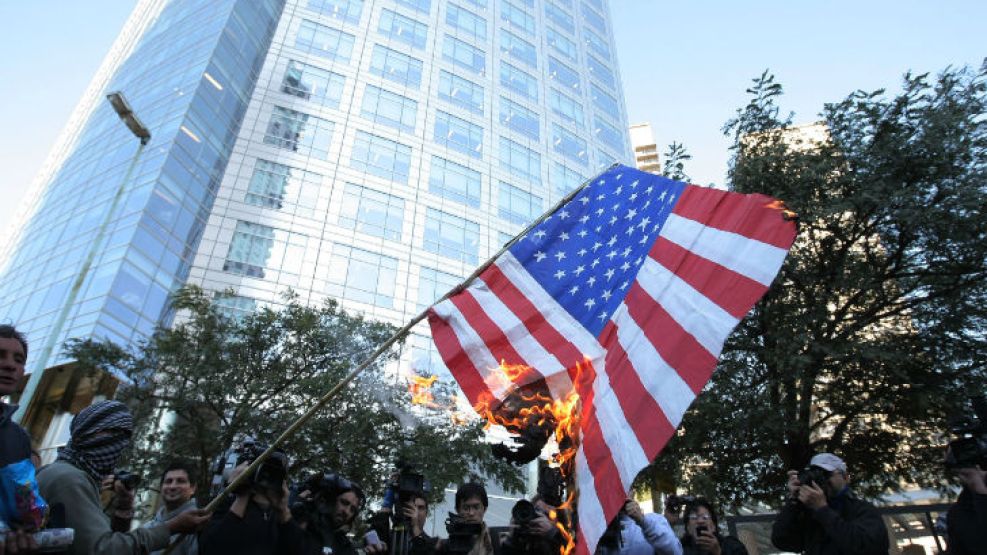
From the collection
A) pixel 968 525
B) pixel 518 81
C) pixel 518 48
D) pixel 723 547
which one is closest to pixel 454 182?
pixel 518 81

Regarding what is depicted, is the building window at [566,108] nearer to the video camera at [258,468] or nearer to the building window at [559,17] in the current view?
the building window at [559,17]

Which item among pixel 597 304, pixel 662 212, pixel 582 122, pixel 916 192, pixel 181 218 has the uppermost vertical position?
pixel 582 122

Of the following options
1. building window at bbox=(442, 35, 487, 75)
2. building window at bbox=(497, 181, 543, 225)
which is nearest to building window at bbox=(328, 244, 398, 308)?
building window at bbox=(497, 181, 543, 225)

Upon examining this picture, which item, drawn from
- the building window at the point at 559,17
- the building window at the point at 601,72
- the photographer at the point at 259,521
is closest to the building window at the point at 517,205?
the building window at the point at 601,72

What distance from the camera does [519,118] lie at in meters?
40.6

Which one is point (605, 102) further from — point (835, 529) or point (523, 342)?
point (835, 529)

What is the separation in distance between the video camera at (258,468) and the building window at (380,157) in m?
29.8

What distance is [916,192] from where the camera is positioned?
10.8 m

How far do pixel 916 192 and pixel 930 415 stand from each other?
4.10m

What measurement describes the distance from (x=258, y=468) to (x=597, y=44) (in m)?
54.5

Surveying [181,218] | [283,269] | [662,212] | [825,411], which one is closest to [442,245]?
[283,269]

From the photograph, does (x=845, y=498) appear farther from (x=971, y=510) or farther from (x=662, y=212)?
(x=662, y=212)

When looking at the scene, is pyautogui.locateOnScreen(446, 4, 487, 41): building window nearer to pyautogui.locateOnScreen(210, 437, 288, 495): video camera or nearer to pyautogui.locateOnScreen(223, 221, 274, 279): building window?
pyautogui.locateOnScreen(223, 221, 274, 279): building window

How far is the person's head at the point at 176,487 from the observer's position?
4.41 metres
